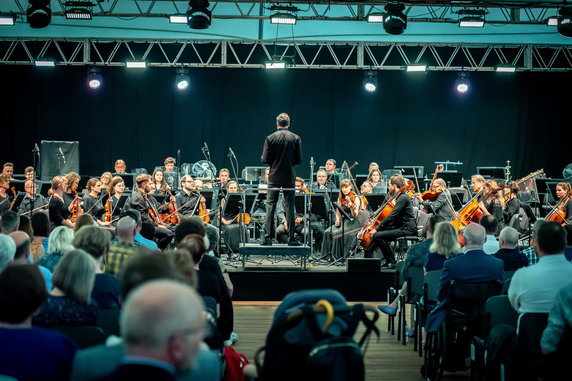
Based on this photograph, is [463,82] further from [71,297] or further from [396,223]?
[71,297]

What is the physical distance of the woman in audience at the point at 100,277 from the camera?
178 inches

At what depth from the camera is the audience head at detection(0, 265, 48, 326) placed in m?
2.99

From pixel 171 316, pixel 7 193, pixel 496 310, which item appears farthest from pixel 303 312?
pixel 7 193

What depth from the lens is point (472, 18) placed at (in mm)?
14516

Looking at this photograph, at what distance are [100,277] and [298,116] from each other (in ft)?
49.4

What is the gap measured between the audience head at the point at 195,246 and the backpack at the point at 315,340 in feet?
5.84

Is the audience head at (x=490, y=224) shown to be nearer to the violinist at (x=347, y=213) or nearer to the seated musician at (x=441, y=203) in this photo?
the seated musician at (x=441, y=203)

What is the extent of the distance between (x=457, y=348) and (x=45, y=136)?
15149mm

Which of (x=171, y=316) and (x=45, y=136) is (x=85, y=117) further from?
(x=171, y=316)

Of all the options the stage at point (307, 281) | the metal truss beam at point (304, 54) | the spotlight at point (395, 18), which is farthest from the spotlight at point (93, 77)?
the stage at point (307, 281)

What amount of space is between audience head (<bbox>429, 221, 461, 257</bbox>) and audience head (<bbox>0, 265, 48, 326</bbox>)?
4245mm

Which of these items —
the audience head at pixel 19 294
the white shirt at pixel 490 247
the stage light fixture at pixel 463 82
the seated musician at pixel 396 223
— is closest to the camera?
the audience head at pixel 19 294

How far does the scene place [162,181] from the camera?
12695 mm

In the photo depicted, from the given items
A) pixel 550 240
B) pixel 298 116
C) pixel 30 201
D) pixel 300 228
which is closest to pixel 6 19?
pixel 30 201
